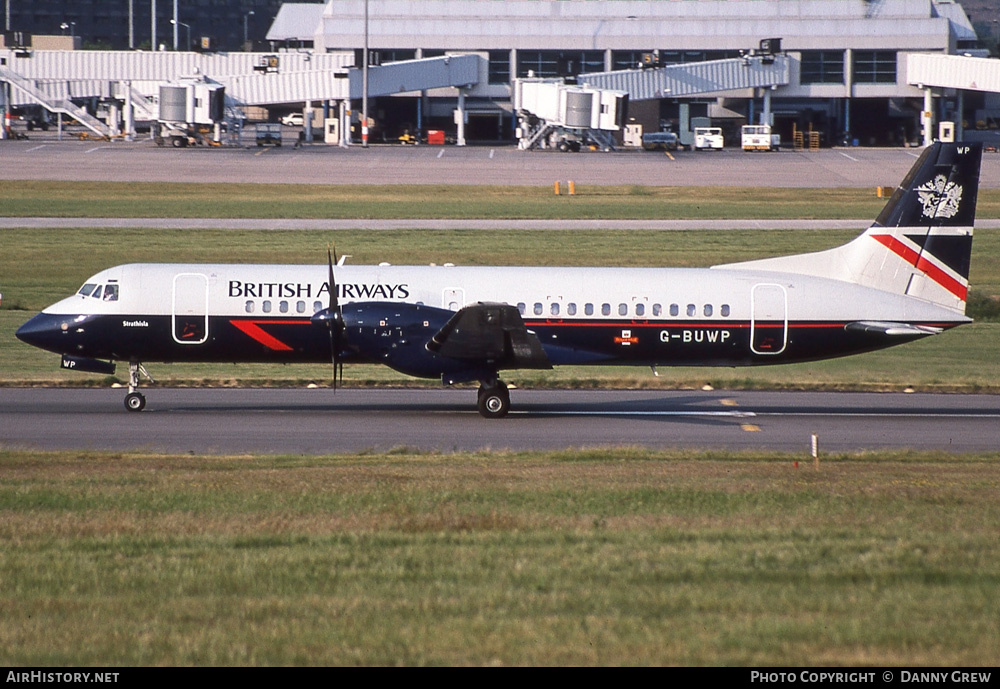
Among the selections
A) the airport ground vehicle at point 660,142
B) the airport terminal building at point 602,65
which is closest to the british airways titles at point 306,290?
the airport ground vehicle at point 660,142

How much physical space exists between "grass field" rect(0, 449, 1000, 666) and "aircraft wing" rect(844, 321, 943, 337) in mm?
7954

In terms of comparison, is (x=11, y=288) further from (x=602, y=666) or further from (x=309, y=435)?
(x=602, y=666)

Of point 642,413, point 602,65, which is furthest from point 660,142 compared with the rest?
point 642,413

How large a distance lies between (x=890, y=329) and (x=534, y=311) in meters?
8.05

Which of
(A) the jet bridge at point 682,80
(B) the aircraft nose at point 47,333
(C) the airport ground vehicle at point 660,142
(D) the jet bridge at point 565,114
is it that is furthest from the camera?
(A) the jet bridge at point 682,80

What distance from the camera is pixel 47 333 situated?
25.5 metres

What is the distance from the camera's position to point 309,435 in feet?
76.7

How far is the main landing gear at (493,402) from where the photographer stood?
25609 millimetres

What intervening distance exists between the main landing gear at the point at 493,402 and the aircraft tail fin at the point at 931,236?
27.7 feet

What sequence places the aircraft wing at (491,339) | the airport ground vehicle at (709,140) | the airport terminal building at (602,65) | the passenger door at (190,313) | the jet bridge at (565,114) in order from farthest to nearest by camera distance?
the airport terminal building at (602,65), the airport ground vehicle at (709,140), the jet bridge at (565,114), the passenger door at (190,313), the aircraft wing at (491,339)

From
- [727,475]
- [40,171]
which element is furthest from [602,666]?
[40,171]

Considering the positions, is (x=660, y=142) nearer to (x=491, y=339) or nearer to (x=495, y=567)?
(x=491, y=339)

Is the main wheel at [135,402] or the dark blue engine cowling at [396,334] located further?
the main wheel at [135,402]

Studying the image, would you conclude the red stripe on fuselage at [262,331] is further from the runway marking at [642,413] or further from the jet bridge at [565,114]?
the jet bridge at [565,114]
